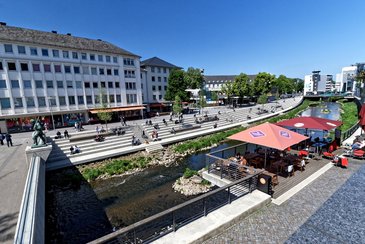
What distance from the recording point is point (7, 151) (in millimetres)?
18172

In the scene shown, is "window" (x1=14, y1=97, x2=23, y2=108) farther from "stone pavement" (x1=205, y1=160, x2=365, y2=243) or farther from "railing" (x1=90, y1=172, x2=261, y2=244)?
"stone pavement" (x1=205, y1=160, x2=365, y2=243)

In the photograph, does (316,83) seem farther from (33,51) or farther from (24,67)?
(24,67)

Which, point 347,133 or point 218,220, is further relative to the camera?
point 347,133

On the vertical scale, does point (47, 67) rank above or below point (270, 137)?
above

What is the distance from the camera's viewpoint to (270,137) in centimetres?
941

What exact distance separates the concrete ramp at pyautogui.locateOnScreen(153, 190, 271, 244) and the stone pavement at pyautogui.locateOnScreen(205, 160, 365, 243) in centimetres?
20

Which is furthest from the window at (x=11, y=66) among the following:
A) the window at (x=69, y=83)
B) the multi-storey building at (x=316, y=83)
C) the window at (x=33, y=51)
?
the multi-storey building at (x=316, y=83)

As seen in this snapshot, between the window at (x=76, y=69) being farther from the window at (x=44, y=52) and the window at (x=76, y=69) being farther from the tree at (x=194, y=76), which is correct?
the tree at (x=194, y=76)

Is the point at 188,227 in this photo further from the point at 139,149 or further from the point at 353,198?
the point at 139,149

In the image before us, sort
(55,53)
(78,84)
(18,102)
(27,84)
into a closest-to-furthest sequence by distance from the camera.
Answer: (18,102), (27,84), (55,53), (78,84)

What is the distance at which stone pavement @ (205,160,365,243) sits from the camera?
5.70m

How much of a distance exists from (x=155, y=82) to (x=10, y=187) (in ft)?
145

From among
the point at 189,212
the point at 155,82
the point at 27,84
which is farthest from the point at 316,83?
the point at 27,84

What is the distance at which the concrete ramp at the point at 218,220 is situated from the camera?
5.49 m
